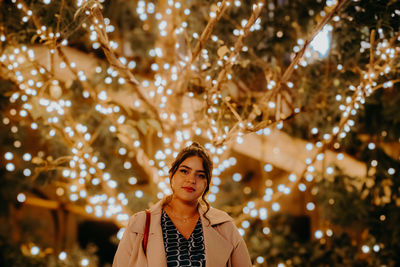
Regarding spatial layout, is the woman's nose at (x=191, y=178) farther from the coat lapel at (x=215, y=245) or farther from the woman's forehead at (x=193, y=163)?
the coat lapel at (x=215, y=245)

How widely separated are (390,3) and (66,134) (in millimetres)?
2421

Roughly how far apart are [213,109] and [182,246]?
3.47 feet

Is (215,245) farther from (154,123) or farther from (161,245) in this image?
(154,123)

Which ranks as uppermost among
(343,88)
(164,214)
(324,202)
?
(343,88)

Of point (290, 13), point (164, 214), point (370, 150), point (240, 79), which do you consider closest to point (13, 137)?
point (240, 79)

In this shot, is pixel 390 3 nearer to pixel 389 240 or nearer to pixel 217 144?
A: pixel 217 144

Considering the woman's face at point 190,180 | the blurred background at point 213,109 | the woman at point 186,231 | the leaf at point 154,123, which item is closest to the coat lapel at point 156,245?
the woman at point 186,231

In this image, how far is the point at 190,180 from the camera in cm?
186

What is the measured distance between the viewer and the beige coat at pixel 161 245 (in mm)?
1757

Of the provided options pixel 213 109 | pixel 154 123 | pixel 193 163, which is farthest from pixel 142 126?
pixel 193 163

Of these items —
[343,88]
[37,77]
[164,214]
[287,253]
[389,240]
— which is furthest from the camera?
[287,253]

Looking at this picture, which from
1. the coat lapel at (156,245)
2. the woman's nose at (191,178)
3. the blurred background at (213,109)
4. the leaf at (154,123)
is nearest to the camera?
the coat lapel at (156,245)

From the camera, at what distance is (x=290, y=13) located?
392 cm

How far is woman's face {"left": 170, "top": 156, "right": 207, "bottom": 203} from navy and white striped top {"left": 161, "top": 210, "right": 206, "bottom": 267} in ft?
0.46
